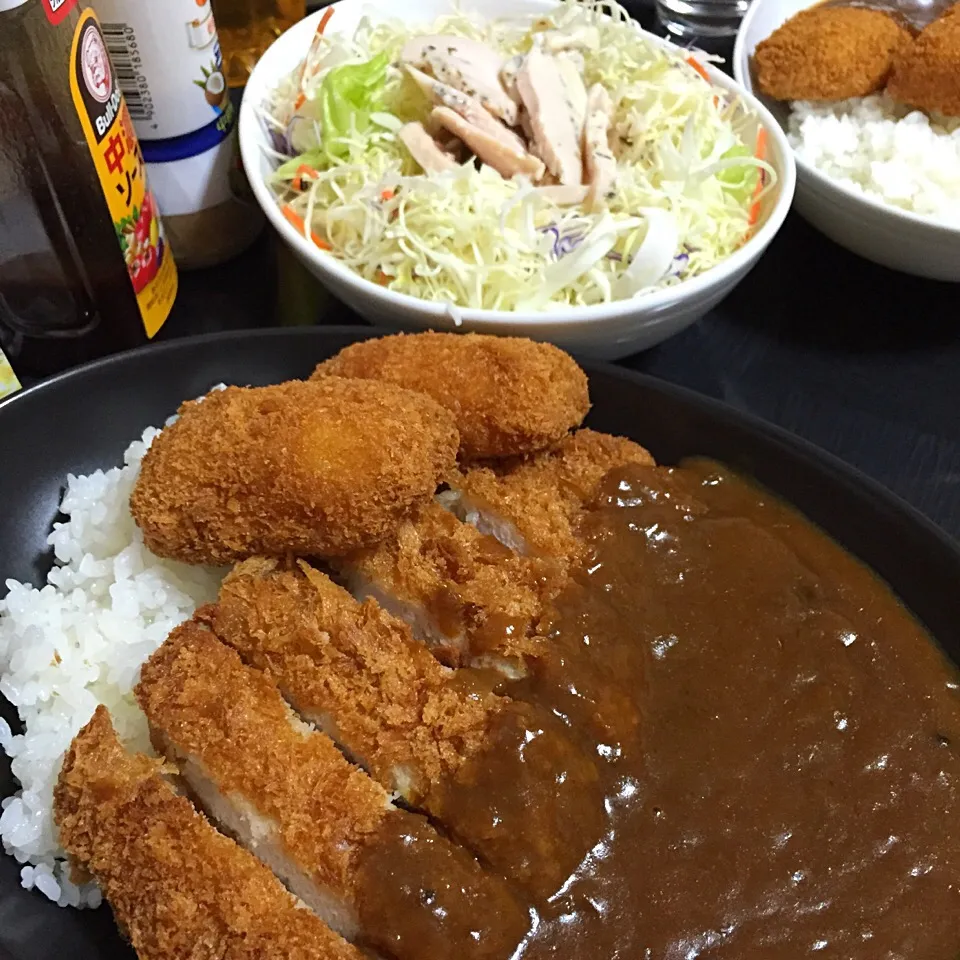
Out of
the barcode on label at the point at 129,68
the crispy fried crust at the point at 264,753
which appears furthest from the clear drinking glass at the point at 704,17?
the crispy fried crust at the point at 264,753

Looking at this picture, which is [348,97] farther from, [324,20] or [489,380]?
[489,380]

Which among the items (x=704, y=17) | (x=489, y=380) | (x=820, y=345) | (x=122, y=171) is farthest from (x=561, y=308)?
(x=704, y=17)

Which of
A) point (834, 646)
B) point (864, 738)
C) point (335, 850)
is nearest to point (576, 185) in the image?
point (834, 646)

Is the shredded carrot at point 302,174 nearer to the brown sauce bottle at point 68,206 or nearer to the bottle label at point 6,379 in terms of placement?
the brown sauce bottle at point 68,206

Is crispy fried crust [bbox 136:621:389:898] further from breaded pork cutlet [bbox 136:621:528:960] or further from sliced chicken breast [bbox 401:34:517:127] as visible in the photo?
sliced chicken breast [bbox 401:34:517:127]

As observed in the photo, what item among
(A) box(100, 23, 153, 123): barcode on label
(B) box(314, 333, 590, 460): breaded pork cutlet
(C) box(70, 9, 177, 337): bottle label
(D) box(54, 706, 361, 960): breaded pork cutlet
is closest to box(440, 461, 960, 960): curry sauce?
(B) box(314, 333, 590, 460): breaded pork cutlet

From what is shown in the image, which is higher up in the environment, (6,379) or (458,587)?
(6,379)
